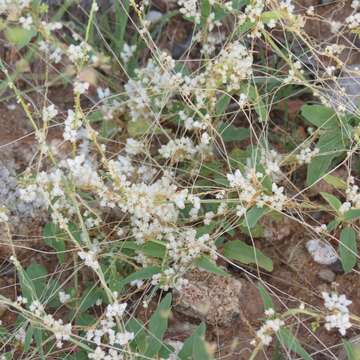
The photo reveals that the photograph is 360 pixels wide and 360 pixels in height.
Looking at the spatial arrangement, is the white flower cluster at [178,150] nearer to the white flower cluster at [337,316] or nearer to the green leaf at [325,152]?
the green leaf at [325,152]

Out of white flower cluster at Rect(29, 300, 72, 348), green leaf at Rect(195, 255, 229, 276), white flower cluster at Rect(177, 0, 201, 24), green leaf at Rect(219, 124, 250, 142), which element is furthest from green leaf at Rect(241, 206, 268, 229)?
white flower cluster at Rect(177, 0, 201, 24)

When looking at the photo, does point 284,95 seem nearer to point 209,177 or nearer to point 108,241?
point 209,177

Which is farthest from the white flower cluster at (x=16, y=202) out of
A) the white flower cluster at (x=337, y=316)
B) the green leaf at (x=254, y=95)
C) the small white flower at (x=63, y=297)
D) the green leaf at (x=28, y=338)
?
the white flower cluster at (x=337, y=316)

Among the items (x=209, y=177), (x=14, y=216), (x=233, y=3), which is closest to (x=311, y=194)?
(x=209, y=177)

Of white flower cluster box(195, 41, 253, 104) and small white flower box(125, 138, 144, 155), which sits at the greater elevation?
white flower cluster box(195, 41, 253, 104)

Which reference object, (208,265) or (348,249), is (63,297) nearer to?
(208,265)

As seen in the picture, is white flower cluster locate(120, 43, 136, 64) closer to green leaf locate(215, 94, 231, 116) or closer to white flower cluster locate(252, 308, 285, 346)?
green leaf locate(215, 94, 231, 116)

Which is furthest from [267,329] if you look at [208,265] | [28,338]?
[28,338]
